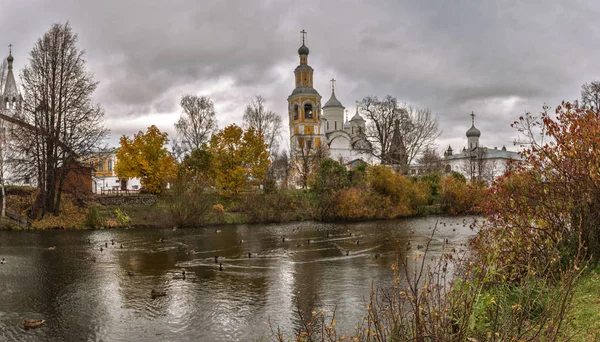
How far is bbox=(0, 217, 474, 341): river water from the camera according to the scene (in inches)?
380

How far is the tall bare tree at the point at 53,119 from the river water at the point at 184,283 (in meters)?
6.29

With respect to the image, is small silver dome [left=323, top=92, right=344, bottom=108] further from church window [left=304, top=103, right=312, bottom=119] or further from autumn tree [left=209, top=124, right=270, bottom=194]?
autumn tree [left=209, top=124, right=270, bottom=194]

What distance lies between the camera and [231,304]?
11.2 metres

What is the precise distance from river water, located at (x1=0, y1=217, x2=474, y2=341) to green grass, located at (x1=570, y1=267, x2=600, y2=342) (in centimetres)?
350

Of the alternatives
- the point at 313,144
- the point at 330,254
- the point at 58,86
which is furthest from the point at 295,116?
the point at 330,254

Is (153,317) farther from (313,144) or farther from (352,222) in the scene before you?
(313,144)

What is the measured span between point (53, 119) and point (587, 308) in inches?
1169

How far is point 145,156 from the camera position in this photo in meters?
43.2

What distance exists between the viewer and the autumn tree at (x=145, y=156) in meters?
41.9

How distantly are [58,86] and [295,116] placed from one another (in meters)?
39.6

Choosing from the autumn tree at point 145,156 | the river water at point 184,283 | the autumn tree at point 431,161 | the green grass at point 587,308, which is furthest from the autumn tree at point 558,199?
the autumn tree at point 431,161

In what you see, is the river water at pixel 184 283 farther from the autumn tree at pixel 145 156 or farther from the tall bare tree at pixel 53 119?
the autumn tree at pixel 145 156

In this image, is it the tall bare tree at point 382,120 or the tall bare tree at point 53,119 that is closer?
the tall bare tree at point 53,119

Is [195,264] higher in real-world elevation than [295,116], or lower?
lower
